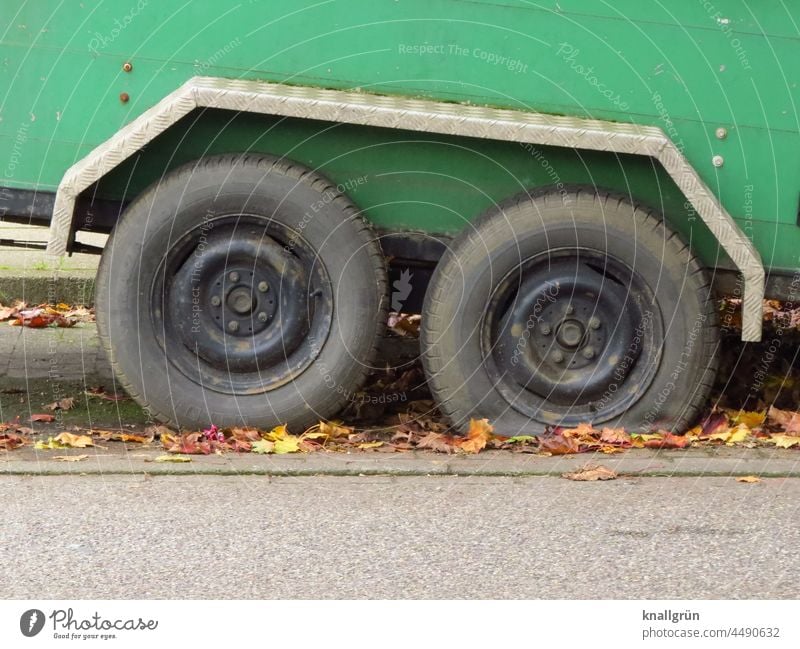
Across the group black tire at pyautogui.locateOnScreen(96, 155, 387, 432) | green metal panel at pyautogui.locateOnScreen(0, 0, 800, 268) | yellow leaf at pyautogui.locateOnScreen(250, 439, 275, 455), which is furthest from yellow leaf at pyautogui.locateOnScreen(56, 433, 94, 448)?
green metal panel at pyautogui.locateOnScreen(0, 0, 800, 268)

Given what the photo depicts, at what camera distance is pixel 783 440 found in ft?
19.4

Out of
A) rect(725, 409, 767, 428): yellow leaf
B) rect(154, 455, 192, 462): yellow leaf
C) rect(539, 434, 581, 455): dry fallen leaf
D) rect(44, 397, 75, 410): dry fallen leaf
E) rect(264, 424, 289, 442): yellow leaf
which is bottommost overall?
rect(154, 455, 192, 462): yellow leaf

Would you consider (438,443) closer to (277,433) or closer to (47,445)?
(277,433)

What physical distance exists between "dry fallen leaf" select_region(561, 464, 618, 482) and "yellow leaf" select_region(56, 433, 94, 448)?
1.96m

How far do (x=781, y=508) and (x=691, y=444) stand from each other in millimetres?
903

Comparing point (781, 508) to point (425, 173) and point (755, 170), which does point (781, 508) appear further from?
point (425, 173)

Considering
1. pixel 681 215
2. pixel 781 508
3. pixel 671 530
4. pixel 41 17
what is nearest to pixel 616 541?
pixel 671 530

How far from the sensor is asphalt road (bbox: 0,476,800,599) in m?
4.11

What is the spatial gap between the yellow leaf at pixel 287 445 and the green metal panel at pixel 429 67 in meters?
1.15

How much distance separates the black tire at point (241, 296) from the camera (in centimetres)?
568

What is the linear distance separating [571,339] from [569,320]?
81mm

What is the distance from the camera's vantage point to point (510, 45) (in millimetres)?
5645

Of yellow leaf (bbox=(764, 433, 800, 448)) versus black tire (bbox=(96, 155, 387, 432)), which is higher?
black tire (bbox=(96, 155, 387, 432))

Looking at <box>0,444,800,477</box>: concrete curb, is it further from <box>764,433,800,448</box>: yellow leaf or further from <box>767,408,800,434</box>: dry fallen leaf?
<box>767,408,800,434</box>: dry fallen leaf
